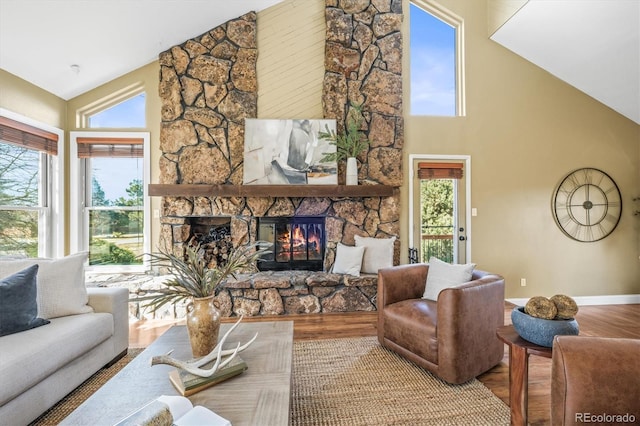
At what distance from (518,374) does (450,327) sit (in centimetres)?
47

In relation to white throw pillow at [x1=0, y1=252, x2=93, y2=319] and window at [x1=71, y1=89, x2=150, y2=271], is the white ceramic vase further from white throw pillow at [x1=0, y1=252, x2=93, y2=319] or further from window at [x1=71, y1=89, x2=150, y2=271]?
white throw pillow at [x1=0, y1=252, x2=93, y2=319]

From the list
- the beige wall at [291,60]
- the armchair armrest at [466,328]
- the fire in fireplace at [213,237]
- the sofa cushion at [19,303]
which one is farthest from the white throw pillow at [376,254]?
the sofa cushion at [19,303]

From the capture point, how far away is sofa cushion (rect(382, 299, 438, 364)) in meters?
2.11

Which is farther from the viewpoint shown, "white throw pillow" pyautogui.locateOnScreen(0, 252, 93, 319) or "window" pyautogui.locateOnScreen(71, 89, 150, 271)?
"window" pyautogui.locateOnScreen(71, 89, 150, 271)

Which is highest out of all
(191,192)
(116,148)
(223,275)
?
(116,148)

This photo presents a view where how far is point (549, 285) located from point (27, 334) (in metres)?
5.64

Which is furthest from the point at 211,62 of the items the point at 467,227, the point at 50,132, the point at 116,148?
the point at 467,227

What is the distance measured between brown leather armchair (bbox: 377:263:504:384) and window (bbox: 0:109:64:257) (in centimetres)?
395

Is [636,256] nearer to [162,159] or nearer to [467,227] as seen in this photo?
[467,227]

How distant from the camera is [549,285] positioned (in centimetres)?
422

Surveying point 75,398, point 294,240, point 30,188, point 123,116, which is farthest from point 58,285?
point 123,116

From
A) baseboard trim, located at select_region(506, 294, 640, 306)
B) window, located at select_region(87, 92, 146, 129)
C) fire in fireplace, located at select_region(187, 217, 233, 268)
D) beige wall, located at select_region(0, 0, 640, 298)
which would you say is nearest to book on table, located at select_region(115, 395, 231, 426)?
fire in fireplace, located at select_region(187, 217, 233, 268)

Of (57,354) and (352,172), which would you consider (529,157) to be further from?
(57,354)

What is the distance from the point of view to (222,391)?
1306mm
